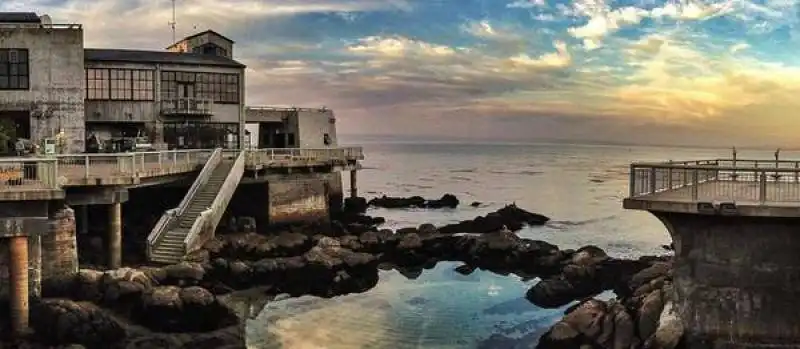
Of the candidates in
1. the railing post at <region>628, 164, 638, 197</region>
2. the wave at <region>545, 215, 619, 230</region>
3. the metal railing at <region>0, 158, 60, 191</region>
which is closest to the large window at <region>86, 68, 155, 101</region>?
the metal railing at <region>0, 158, 60, 191</region>

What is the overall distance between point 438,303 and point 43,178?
14.3 meters

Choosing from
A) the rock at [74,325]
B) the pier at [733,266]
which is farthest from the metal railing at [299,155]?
the pier at [733,266]

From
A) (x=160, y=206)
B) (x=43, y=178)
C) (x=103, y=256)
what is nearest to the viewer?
(x=43, y=178)

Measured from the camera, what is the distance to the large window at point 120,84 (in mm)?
43219

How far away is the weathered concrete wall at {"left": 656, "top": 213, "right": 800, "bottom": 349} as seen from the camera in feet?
60.5

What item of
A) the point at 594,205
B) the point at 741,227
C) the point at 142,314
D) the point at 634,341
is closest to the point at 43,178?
the point at 142,314

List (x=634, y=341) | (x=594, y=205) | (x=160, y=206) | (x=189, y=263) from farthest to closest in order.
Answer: (x=594, y=205), (x=160, y=206), (x=189, y=263), (x=634, y=341)

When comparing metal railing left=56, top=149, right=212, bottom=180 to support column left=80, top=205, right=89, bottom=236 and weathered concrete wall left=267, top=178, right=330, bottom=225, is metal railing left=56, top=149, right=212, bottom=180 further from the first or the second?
weathered concrete wall left=267, top=178, right=330, bottom=225

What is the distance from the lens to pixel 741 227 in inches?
730

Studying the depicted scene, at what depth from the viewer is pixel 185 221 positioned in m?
32.2

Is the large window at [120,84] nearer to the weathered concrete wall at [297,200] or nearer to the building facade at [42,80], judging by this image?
the building facade at [42,80]

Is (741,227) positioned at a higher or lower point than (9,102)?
lower

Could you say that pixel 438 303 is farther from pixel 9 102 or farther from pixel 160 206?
pixel 9 102

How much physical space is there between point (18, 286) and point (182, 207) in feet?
36.3
